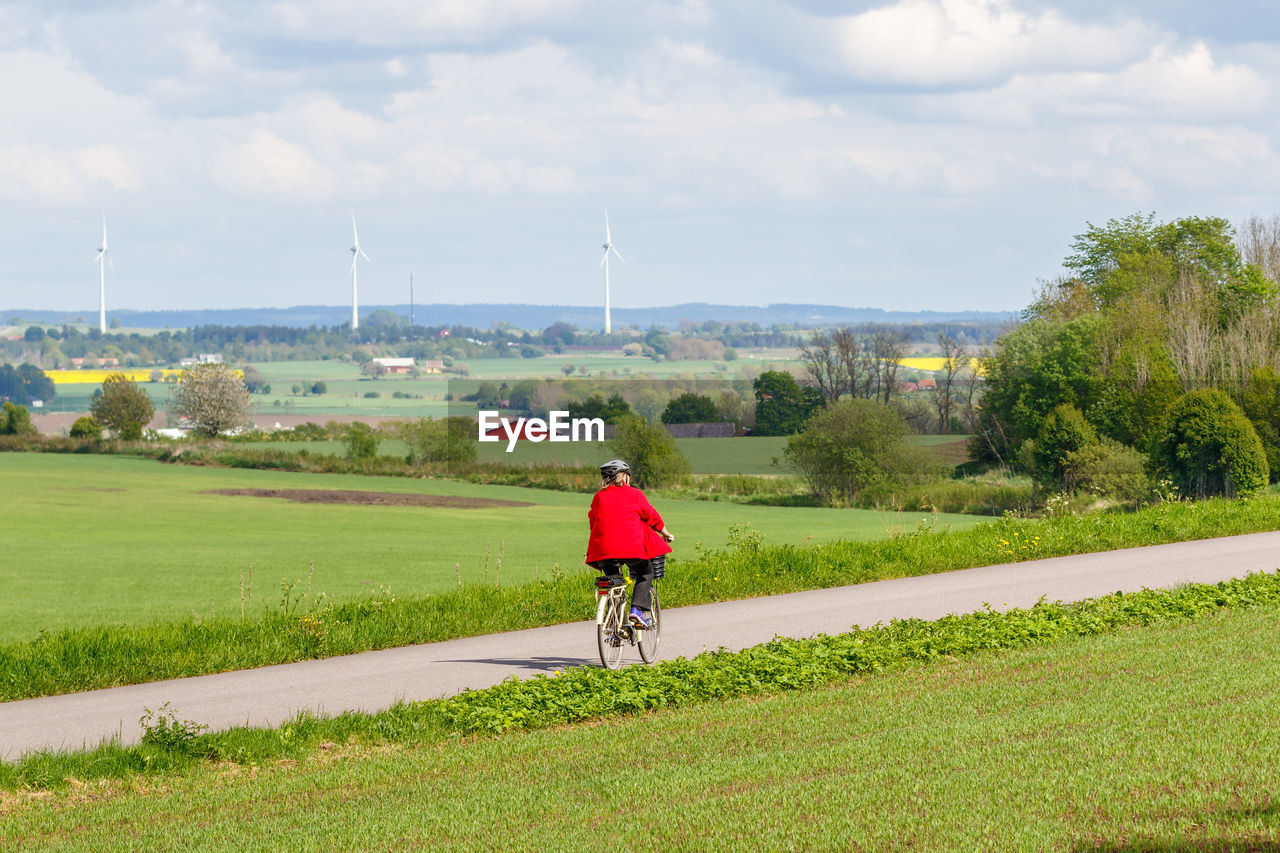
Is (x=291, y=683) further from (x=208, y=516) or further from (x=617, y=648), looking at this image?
(x=208, y=516)

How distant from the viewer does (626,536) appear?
12.4 metres

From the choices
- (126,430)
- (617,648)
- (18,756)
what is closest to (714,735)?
(617,648)

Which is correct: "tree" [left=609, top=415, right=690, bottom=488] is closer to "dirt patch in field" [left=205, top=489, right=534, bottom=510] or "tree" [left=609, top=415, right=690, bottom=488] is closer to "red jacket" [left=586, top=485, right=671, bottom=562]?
"dirt patch in field" [left=205, top=489, right=534, bottom=510]

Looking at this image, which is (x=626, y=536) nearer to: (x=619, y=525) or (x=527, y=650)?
(x=619, y=525)

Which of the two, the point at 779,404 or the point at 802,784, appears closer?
the point at 802,784

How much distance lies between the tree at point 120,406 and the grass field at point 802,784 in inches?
4213

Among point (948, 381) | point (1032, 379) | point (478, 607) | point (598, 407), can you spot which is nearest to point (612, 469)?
point (478, 607)

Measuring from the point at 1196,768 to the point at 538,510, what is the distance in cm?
5420

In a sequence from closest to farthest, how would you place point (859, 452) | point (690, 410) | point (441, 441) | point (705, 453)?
point (859, 452) → point (705, 453) → point (690, 410) → point (441, 441)

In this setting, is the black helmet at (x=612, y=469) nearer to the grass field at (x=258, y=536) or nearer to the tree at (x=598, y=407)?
the grass field at (x=258, y=536)

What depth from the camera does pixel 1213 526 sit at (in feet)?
81.7
